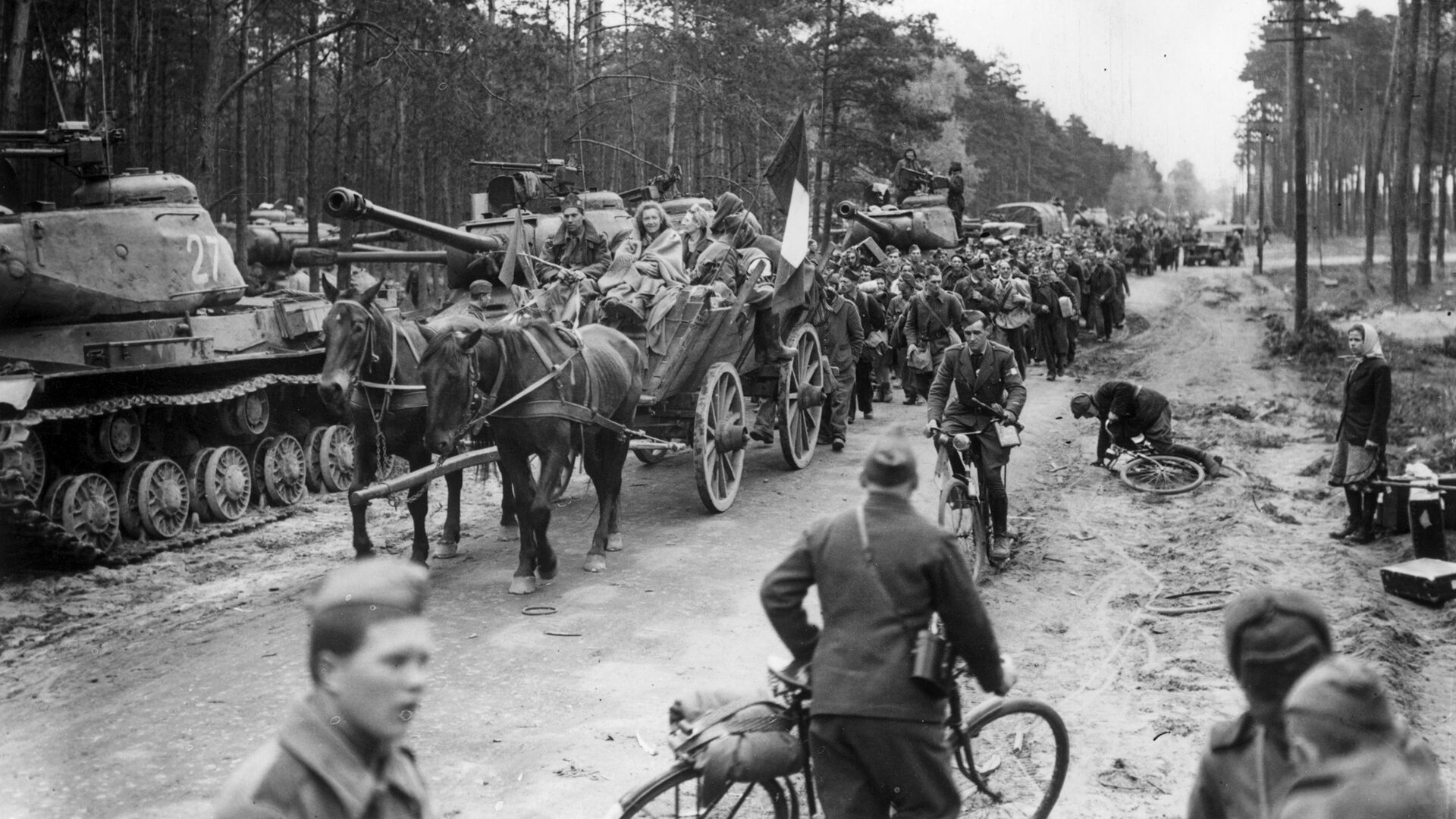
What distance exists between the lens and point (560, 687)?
7590 millimetres

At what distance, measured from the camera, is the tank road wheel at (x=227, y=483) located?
40.9 ft

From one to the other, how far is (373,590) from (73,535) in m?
9.14

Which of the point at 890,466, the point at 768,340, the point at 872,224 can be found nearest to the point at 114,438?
the point at 768,340

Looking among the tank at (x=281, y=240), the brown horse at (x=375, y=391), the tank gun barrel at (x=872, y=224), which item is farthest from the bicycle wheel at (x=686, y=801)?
the tank gun barrel at (x=872, y=224)

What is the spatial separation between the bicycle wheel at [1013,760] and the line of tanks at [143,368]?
684 centimetres

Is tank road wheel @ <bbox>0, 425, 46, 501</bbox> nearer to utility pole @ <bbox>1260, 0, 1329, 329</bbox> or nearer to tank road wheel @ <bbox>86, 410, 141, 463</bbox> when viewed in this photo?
tank road wheel @ <bbox>86, 410, 141, 463</bbox>

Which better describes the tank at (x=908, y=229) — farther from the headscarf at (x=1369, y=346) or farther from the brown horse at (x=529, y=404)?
the brown horse at (x=529, y=404)

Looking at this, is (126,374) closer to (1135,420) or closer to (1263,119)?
(1135,420)

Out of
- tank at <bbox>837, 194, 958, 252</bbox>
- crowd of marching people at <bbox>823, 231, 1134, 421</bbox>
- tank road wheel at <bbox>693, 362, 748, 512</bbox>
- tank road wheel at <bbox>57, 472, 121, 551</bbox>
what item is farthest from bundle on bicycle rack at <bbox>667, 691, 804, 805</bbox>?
tank at <bbox>837, 194, 958, 252</bbox>

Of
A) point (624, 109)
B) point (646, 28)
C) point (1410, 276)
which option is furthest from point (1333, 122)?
point (646, 28)

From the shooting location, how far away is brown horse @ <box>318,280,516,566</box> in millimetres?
9836

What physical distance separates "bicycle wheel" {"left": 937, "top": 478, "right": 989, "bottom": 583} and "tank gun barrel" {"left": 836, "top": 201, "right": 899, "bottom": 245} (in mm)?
12696

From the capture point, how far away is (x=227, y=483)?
12695mm

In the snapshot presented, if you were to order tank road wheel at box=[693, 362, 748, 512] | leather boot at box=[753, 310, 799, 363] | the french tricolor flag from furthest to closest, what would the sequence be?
leather boot at box=[753, 310, 799, 363], the french tricolor flag, tank road wheel at box=[693, 362, 748, 512]
